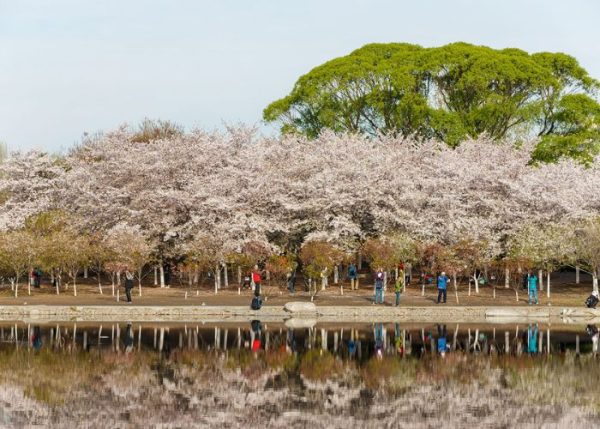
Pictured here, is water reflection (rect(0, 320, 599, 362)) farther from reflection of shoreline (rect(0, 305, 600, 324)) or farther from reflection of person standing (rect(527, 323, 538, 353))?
reflection of shoreline (rect(0, 305, 600, 324))

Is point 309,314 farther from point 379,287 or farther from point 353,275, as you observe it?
point 353,275

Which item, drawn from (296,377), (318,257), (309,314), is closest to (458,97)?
(318,257)

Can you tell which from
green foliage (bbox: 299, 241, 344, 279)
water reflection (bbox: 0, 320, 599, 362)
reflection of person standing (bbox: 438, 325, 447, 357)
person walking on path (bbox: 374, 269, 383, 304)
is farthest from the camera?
green foliage (bbox: 299, 241, 344, 279)

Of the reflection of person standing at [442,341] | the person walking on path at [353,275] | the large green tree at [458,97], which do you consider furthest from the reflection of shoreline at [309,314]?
the large green tree at [458,97]

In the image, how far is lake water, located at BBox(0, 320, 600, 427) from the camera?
2534cm

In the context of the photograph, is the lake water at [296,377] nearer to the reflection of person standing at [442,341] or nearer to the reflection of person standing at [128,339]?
the reflection of person standing at [442,341]

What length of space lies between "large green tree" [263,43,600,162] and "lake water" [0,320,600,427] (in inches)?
1455

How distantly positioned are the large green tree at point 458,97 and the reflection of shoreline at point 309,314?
27582 mm

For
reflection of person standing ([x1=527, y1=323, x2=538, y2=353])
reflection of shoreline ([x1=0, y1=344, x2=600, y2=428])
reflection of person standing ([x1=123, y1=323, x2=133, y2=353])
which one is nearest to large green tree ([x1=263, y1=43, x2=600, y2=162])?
reflection of person standing ([x1=527, y1=323, x2=538, y2=353])

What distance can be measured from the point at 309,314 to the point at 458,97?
37.8m

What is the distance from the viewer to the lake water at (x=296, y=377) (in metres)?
25.3

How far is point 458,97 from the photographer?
8381 centimetres

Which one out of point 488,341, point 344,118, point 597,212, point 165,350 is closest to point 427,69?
point 344,118

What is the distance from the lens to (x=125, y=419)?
2470cm
